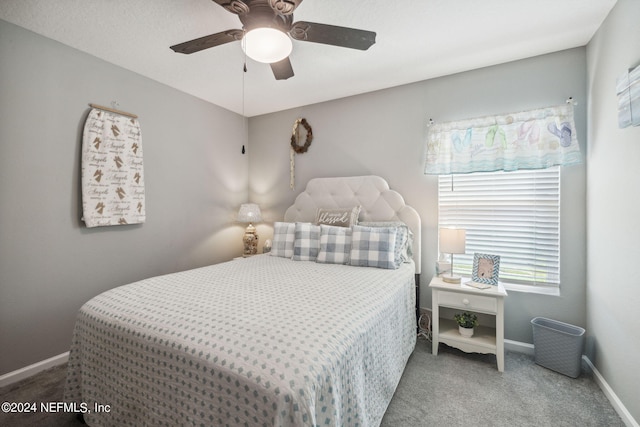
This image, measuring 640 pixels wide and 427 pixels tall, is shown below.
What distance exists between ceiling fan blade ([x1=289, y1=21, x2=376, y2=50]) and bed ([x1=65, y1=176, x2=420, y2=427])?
4.87 ft

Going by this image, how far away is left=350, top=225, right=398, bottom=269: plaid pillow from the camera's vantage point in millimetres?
2355

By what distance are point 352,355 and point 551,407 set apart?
1.51 meters

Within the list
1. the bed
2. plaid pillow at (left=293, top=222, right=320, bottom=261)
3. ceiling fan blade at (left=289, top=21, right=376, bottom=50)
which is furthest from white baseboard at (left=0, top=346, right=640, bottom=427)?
ceiling fan blade at (left=289, top=21, right=376, bottom=50)

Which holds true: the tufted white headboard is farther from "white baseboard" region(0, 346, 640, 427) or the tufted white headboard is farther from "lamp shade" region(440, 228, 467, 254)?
"white baseboard" region(0, 346, 640, 427)

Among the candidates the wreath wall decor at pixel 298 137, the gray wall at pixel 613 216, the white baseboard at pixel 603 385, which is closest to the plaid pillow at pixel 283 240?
the wreath wall decor at pixel 298 137

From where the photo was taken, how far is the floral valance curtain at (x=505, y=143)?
2.21 meters

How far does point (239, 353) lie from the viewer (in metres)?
1.02

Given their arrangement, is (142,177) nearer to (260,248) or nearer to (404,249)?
(260,248)

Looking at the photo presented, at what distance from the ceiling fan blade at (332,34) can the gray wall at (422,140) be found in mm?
1444

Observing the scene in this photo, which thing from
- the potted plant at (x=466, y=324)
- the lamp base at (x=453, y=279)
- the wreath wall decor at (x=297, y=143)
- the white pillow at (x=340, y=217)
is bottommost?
the potted plant at (x=466, y=324)

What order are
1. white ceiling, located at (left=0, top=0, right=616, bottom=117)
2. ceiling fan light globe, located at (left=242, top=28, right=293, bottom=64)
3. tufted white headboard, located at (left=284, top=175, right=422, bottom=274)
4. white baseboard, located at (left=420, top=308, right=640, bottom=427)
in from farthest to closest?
tufted white headboard, located at (left=284, top=175, right=422, bottom=274) < white ceiling, located at (left=0, top=0, right=616, bottom=117) < white baseboard, located at (left=420, top=308, right=640, bottom=427) < ceiling fan light globe, located at (left=242, top=28, right=293, bottom=64)

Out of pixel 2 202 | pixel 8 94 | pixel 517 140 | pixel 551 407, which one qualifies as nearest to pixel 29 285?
pixel 2 202

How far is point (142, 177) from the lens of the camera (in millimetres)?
2717

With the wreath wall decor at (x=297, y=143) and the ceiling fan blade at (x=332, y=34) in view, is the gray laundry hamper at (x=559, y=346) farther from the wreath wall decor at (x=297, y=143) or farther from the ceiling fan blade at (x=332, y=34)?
the wreath wall decor at (x=297, y=143)
